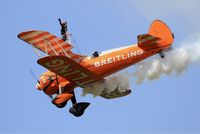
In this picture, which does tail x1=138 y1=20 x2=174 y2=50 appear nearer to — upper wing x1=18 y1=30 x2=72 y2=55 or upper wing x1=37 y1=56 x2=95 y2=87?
upper wing x1=37 y1=56 x2=95 y2=87

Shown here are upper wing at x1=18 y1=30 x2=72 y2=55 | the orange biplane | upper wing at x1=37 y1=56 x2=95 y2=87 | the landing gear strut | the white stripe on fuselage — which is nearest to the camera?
upper wing at x1=37 y1=56 x2=95 y2=87

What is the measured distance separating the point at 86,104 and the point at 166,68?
11.6ft

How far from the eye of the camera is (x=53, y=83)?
107 feet

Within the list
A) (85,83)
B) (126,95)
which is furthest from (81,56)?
(126,95)

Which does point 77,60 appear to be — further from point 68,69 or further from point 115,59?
point 115,59

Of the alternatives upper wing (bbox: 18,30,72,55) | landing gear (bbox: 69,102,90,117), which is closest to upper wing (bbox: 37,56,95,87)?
landing gear (bbox: 69,102,90,117)

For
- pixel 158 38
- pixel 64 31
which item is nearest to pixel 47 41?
pixel 64 31

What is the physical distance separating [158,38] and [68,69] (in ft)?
11.2

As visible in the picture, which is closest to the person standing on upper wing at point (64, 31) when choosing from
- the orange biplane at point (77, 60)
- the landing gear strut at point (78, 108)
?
the orange biplane at point (77, 60)

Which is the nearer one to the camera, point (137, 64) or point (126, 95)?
point (137, 64)

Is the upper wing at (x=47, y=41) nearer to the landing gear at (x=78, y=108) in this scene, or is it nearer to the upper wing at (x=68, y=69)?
the upper wing at (x=68, y=69)

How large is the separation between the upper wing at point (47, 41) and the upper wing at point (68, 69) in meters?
1.62

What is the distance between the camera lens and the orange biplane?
102 feet

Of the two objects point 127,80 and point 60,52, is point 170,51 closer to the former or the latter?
point 127,80
